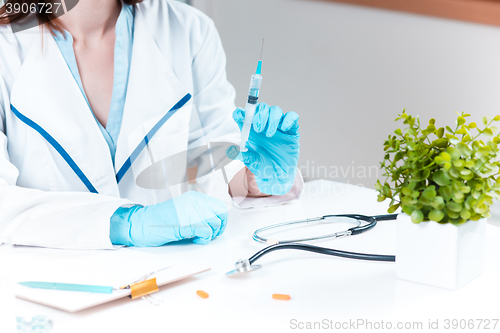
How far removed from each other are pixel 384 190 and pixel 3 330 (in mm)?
459

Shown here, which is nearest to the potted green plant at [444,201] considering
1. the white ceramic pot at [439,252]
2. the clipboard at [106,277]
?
the white ceramic pot at [439,252]

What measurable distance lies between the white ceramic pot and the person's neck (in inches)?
36.4

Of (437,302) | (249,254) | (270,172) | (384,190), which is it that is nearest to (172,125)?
(270,172)

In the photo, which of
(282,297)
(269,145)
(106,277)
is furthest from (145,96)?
(282,297)

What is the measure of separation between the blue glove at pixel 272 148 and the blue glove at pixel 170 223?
19 centimetres

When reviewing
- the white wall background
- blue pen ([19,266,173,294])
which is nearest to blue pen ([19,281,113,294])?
blue pen ([19,266,173,294])

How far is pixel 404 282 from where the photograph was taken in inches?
20.9

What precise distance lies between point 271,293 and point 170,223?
0.80 feet

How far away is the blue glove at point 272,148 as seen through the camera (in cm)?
80

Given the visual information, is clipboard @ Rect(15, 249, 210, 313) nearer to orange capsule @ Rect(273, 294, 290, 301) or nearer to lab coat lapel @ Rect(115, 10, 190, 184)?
orange capsule @ Rect(273, 294, 290, 301)

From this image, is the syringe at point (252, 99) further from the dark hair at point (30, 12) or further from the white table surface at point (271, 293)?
the dark hair at point (30, 12)

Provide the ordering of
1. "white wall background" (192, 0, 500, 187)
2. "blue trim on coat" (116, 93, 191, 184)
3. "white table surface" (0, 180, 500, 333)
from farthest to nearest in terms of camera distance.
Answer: "white wall background" (192, 0, 500, 187), "blue trim on coat" (116, 93, 191, 184), "white table surface" (0, 180, 500, 333)

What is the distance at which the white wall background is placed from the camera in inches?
47.9

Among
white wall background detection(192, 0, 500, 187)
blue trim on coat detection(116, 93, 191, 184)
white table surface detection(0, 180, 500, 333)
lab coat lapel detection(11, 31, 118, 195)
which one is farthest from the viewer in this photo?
white wall background detection(192, 0, 500, 187)
